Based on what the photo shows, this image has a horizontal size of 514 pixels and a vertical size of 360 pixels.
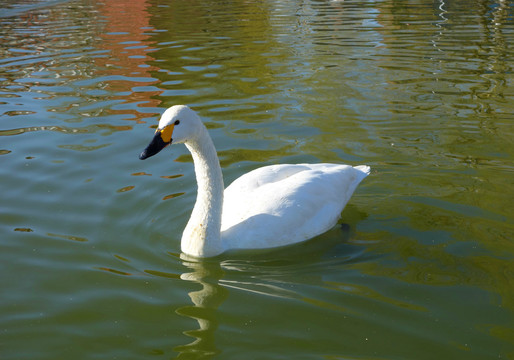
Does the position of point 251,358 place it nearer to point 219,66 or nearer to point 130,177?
point 130,177

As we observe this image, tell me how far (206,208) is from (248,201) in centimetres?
52

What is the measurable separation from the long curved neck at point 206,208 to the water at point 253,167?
→ 0.15m

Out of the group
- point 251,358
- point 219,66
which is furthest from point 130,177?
point 219,66

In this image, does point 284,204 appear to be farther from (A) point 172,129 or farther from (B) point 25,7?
(B) point 25,7

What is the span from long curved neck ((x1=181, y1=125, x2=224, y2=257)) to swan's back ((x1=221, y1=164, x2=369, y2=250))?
0.18 m

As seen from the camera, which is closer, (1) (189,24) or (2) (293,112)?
(2) (293,112)

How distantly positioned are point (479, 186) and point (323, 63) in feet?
22.1

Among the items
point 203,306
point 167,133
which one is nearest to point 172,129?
point 167,133

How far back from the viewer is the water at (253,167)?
4.68m

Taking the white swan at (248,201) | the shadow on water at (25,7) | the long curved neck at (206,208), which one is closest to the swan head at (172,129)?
the white swan at (248,201)

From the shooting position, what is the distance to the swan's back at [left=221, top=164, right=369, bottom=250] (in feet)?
19.1

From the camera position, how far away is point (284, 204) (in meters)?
5.99

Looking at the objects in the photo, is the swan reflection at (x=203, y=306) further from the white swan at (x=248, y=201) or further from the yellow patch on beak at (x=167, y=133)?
the yellow patch on beak at (x=167, y=133)

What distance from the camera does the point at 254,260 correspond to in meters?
5.74
